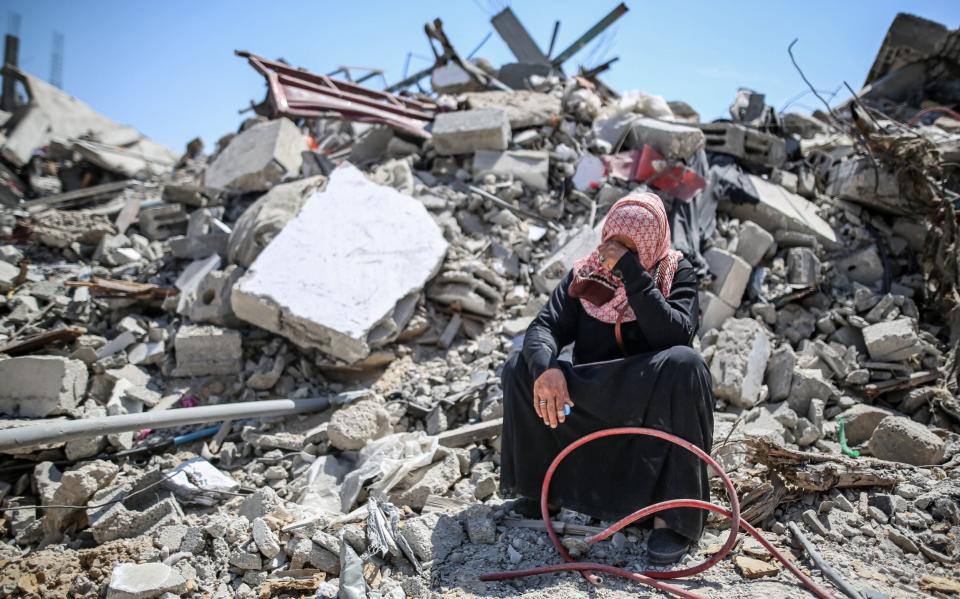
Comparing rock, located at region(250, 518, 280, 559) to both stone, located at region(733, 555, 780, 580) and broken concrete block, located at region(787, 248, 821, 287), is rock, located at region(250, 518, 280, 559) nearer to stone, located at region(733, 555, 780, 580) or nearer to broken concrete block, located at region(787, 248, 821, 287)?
stone, located at region(733, 555, 780, 580)

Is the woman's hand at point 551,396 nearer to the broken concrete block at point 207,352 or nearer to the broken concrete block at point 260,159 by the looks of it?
the broken concrete block at point 207,352

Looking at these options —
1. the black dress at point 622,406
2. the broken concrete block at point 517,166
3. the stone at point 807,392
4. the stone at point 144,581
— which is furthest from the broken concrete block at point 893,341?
the stone at point 144,581

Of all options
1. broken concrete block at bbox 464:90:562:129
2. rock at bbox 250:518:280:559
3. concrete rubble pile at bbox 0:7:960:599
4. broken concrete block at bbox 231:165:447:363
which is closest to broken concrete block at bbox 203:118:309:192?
concrete rubble pile at bbox 0:7:960:599

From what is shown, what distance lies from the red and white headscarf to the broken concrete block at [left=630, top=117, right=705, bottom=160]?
318 centimetres

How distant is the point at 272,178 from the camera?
630cm

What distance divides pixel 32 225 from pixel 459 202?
4.66m

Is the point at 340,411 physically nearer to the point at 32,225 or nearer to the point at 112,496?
the point at 112,496

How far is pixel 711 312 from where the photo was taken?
4.73 m

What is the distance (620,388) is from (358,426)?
1893 millimetres

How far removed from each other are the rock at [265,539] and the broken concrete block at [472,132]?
4.71 metres

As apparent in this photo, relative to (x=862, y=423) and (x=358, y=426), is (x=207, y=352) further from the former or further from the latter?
(x=862, y=423)

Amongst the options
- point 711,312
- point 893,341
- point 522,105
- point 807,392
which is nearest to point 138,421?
point 711,312

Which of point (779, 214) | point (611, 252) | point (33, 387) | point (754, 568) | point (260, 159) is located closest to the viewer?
point (754, 568)

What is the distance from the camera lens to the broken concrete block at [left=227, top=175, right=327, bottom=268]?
5.15 m
